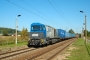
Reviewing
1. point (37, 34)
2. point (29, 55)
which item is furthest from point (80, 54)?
point (37, 34)

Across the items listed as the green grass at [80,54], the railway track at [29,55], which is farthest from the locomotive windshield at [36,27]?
the green grass at [80,54]

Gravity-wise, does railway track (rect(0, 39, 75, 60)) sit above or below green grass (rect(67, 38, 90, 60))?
above

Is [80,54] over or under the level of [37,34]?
under

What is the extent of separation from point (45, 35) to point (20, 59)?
13223 millimetres

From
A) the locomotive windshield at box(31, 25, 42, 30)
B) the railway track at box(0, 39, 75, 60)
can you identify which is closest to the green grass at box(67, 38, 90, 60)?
the railway track at box(0, 39, 75, 60)

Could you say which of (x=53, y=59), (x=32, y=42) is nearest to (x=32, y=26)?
(x=32, y=42)

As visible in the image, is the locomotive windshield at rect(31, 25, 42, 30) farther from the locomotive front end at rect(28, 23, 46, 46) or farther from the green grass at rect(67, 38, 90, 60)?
the green grass at rect(67, 38, 90, 60)

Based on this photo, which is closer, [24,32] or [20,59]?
[20,59]

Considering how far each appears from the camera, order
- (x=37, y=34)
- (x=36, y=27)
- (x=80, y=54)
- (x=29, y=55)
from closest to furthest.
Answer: (x=29, y=55)
(x=80, y=54)
(x=37, y=34)
(x=36, y=27)

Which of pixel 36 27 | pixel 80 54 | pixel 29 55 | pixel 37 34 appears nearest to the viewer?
pixel 29 55

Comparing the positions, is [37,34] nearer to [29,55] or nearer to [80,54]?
[29,55]

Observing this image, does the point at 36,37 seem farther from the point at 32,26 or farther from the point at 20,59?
the point at 20,59

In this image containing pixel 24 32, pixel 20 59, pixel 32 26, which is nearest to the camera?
pixel 20 59

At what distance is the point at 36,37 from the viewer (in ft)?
81.2
